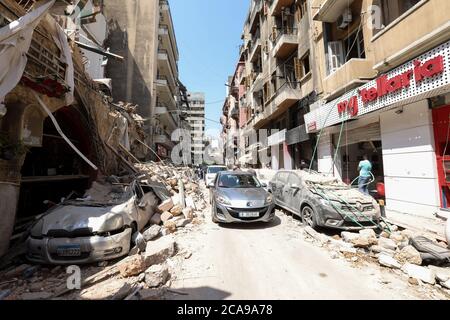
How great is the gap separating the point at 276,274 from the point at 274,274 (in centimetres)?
3

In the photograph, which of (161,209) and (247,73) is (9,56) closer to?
(161,209)

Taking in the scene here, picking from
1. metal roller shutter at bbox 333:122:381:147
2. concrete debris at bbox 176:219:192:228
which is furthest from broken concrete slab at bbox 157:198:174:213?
metal roller shutter at bbox 333:122:381:147

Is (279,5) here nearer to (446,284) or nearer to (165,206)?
(165,206)

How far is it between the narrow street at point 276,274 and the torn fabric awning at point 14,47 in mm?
4401

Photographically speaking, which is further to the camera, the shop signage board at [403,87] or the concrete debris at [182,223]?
the concrete debris at [182,223]

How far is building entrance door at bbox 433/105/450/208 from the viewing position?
618cm

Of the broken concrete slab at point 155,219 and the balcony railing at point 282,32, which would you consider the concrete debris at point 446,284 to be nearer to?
the broken concrete slab at point 155,219

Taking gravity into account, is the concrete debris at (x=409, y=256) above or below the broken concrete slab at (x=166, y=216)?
below

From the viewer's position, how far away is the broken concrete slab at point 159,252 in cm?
400

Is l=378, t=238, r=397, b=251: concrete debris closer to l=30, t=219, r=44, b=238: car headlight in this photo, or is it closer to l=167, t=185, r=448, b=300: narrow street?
l=167, t=185, r=448, b=300: narrow street

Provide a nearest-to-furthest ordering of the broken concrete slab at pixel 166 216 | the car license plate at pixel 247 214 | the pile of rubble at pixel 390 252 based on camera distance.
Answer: the pile of rubble at pixel 390 252 < the car license plate at pixel 247 214 < the broken concrete slab at pixel 166 216

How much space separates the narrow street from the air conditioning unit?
10.2 m

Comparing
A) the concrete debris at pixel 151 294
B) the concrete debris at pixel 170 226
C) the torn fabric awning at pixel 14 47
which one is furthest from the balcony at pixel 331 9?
the concrete debris at pixel 151 294

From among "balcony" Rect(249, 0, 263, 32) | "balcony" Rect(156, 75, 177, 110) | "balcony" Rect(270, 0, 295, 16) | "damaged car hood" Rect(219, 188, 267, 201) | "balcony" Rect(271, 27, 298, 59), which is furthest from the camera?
"balcony" Rect(156, 75, 177, 110)
